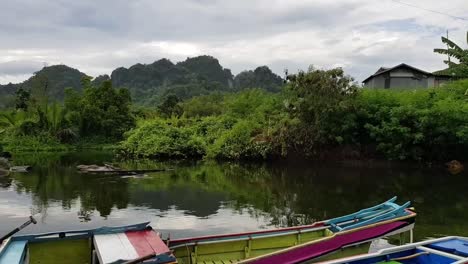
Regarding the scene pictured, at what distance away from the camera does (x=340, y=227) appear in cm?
875

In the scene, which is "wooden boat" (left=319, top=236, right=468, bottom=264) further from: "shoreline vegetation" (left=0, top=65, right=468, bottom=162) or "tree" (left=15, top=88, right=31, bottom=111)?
"tree" (left=15, top=88, right=31, bottom=111)

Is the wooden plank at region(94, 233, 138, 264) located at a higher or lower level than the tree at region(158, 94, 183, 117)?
lower

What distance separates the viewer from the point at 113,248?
6414 millimetres

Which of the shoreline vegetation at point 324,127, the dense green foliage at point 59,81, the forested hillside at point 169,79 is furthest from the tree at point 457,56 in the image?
the dense green foliage at point 59,81

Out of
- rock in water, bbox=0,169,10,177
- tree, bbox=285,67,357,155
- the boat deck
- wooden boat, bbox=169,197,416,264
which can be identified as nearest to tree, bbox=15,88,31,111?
rock in water, bbox=0,169,10,177

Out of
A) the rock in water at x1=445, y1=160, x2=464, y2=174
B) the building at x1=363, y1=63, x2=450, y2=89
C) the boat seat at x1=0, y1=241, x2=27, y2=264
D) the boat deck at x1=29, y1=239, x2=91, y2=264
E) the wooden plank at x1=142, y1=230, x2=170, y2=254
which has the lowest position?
the rock in water at x1=445, y1=160, x2=464, y2=174

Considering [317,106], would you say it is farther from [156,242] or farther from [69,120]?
[69,120]

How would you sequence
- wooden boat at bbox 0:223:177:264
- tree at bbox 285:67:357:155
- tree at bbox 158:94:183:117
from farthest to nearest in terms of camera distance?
tree at bbox 158:94:183:117 → tree at bbox 285:67:357:155 → wooden boat at bbox 0:223:177:264

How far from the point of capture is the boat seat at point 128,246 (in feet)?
19.6

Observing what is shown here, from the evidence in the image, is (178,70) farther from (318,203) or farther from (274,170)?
(318,203)

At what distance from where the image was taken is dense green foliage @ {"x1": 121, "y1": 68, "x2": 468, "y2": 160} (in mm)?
24797

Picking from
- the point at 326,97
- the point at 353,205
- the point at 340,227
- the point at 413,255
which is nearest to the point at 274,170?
the point at 326,97

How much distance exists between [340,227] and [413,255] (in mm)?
1732

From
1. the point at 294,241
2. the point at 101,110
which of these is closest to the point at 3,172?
the point at 294,241
